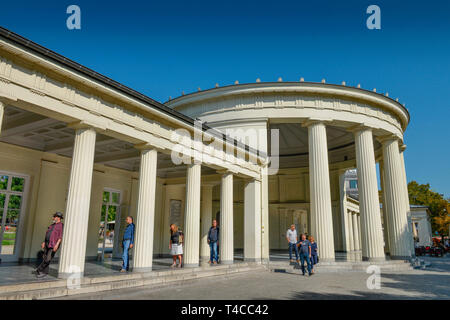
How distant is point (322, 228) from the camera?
15.4 metres

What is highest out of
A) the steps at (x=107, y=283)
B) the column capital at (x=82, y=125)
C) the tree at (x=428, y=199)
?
the tree at (x=428, y=199)

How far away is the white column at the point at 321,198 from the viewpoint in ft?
49.9

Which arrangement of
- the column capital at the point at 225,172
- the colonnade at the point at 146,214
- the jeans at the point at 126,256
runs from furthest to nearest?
1. the column capital at the point at 225,172
2. the jeans at the point at 126,256
3. the colonnade at the point at 146,214

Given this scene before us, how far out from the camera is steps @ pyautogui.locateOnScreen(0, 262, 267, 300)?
19.6 ft

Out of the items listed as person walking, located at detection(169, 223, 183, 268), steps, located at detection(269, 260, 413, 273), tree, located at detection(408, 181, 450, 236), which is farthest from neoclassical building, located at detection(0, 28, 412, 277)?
tree, located at detection(408, 181, 450, 236)

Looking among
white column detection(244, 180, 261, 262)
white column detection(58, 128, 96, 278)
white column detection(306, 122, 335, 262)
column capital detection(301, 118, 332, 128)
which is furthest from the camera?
column capital detection(301, 118, 332, 128)

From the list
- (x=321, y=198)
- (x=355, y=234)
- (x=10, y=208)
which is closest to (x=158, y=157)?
(x=10, y=208)

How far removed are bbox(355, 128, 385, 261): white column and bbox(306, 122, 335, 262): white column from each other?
2194mm

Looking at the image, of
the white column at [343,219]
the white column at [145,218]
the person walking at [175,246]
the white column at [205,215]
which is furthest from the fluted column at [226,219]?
the white column at [343,219]

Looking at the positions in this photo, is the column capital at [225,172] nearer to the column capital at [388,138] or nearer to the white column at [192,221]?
the white column at [192,221]

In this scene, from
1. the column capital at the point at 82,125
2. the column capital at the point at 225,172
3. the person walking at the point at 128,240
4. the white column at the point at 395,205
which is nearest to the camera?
the column capital at the point at 82,125

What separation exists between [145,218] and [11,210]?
567 cm

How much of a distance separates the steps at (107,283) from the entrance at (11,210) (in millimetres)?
5831

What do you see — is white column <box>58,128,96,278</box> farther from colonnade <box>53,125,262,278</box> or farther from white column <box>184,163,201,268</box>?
white column <box>184,163,201,268</box>
